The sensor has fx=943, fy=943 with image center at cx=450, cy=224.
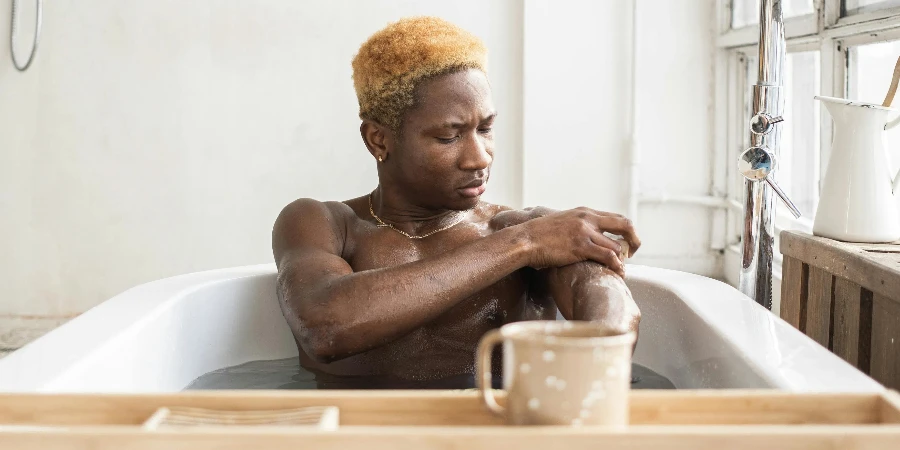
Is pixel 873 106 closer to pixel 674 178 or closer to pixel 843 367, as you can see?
pixel 843 367

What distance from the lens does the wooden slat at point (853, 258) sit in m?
1.25

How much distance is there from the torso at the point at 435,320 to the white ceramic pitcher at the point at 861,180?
0.51 metres

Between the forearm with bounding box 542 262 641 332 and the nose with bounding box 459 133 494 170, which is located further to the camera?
the nose with bounding box 459 133 494 170

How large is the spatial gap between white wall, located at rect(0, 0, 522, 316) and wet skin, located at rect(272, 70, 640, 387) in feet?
5.99

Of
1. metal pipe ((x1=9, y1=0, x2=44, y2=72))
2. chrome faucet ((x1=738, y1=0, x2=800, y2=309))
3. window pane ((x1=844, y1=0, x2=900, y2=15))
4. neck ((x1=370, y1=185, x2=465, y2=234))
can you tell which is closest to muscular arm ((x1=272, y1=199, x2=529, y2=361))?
neck ((x1=370, y1=185, x2=465, y2=234))

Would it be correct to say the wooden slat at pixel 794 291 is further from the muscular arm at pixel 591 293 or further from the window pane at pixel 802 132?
the window pane at pixel 802 132

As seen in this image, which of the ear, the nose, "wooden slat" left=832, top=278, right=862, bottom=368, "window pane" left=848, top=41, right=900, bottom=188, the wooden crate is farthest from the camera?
"window pane" left=848, top=41, right=900, bottom=188

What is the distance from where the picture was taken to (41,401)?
0.75 metres

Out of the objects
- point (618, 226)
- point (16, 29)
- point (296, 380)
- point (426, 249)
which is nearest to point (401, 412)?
point (618, 226)

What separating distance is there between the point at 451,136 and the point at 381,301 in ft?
1.06

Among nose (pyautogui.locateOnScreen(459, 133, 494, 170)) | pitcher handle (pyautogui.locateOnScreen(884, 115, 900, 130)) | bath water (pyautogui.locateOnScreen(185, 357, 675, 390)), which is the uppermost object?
pitcher handle (pyautogui.locateOnScreen(884, 115, 900, 130))

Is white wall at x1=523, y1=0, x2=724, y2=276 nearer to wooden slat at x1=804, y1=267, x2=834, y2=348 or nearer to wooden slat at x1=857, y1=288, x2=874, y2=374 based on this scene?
wooden slat at x1=804, y1=267, x2=834, y2=348

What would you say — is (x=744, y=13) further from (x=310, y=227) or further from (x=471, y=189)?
(x=310, y=227)

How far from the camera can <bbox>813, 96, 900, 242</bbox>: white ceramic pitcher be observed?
5.00ft
